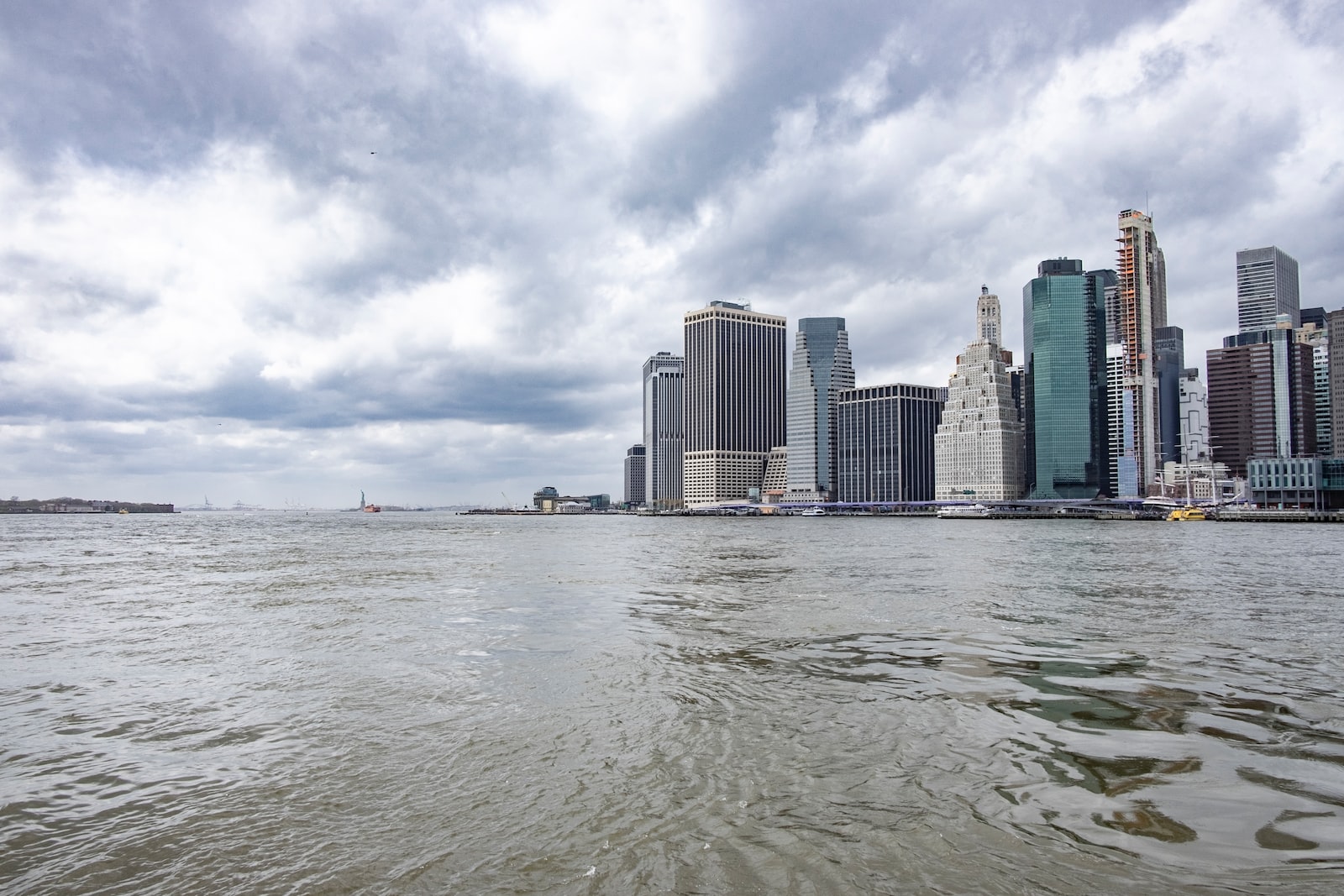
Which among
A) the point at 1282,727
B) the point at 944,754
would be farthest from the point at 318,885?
the point at 1282,727

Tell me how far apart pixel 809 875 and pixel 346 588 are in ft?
114

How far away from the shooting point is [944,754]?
37.6 ft

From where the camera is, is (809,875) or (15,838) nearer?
(809,875)

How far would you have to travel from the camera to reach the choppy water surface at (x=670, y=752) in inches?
312

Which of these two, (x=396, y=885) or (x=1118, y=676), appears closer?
(x=396, y=885)

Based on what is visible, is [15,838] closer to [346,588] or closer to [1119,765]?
[1119,765]

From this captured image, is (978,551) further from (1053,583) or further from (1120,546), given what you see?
(1053,583)

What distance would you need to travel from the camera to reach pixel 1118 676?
16.9 m

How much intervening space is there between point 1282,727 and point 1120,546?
8716 cm

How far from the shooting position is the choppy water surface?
26.0 ft

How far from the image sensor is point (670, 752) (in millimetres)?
11773

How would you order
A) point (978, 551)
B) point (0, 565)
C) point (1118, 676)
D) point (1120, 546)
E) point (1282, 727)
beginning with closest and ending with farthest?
point (1282, 727)
point (1118, 676)
point (0, 565)
point (978, 551)
point (1120, 546)

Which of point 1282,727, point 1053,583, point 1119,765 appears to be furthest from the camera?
point 1053,583

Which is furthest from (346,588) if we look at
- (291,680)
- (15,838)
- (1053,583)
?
(1053,583)
